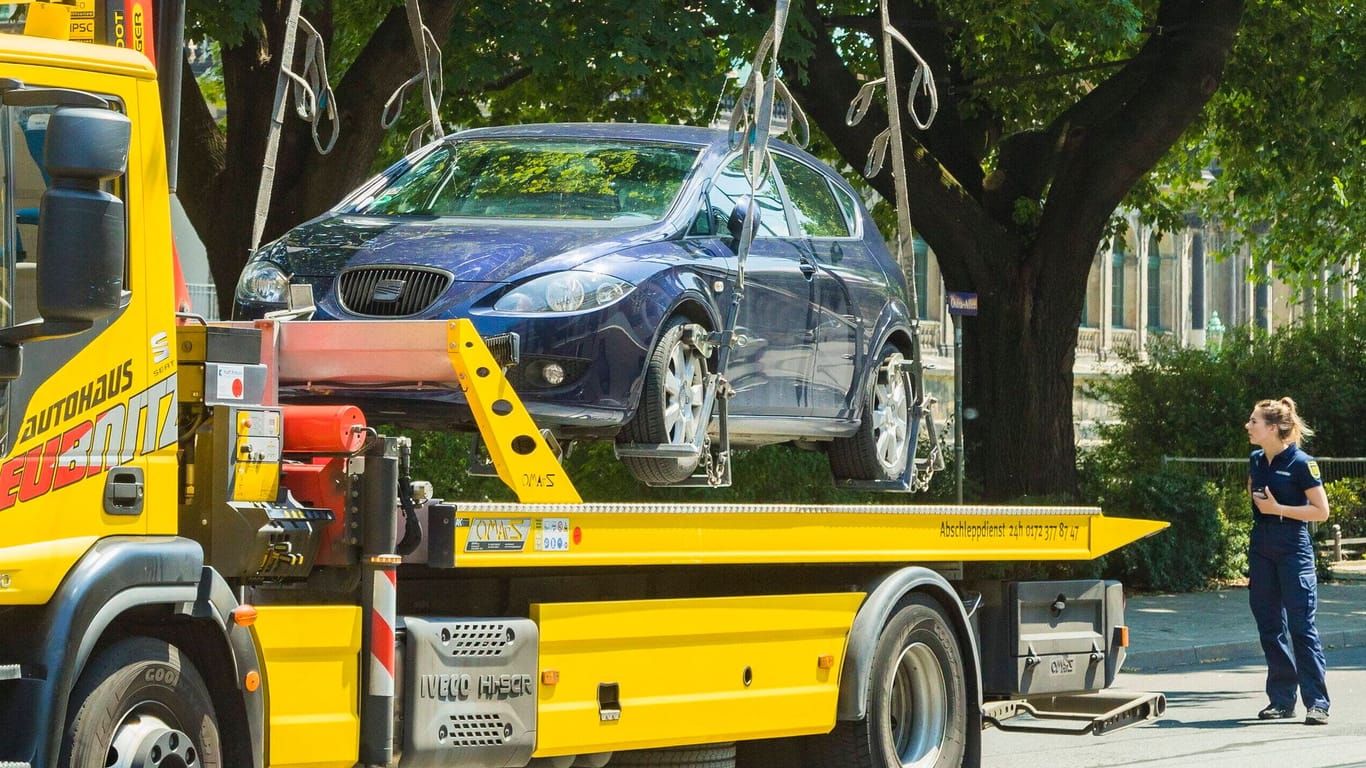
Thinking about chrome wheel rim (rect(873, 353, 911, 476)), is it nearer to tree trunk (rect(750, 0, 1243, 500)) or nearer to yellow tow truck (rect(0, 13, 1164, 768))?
yellow tow truck (rect(0, 13, 1164, 768))

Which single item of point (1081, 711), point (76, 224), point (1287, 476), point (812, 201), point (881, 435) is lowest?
point (1081, 711)

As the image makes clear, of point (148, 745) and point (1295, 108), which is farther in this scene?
point (1295, 108)

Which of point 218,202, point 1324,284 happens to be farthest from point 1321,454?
point 218,202

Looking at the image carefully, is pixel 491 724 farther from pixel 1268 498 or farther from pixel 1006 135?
pixel 1006 135

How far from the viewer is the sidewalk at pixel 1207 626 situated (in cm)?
1619

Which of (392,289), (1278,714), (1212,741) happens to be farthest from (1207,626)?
(392,289)

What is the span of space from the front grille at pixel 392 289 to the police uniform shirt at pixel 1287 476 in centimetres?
588

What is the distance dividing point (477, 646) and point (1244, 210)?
22.8 meters

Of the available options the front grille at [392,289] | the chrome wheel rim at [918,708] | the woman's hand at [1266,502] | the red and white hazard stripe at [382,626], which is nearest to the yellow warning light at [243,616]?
the red and white hazard stripe at [382,626]

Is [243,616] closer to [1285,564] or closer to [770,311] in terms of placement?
[770,311]

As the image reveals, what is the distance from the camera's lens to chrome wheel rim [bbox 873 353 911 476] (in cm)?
1061

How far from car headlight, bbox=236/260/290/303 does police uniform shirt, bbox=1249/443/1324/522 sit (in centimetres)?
620

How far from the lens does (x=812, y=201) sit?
10383mm

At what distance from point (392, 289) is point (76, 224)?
295 cm
